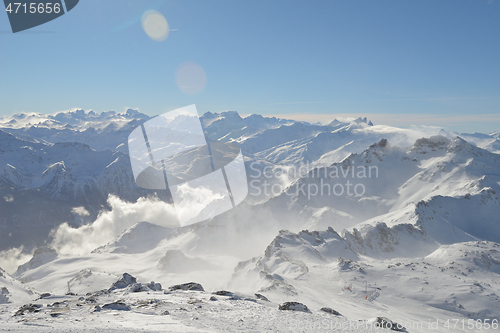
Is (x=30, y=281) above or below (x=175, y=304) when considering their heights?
below

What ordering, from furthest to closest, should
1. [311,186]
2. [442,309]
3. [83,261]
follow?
[311,186] → [83,261] → [442,309]

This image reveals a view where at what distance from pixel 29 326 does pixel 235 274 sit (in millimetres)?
79830

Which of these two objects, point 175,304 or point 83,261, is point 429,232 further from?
point 83,261

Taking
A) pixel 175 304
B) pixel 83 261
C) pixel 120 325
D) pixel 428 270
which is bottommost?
pixel 83 261

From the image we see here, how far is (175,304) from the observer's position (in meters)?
29.1

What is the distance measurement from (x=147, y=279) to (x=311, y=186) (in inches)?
4440

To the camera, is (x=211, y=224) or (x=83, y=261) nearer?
(x=83, y=261)

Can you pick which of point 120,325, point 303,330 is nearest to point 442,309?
point 303,330

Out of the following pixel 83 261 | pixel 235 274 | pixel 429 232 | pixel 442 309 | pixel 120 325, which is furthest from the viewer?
pixel 83 261

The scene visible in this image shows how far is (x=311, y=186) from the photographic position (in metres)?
192

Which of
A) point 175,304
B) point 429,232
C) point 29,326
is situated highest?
point 29,326

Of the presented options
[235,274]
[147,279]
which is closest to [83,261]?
[147,279]

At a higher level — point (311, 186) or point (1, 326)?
point (1, 326)

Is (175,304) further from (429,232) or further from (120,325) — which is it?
(429,232)
